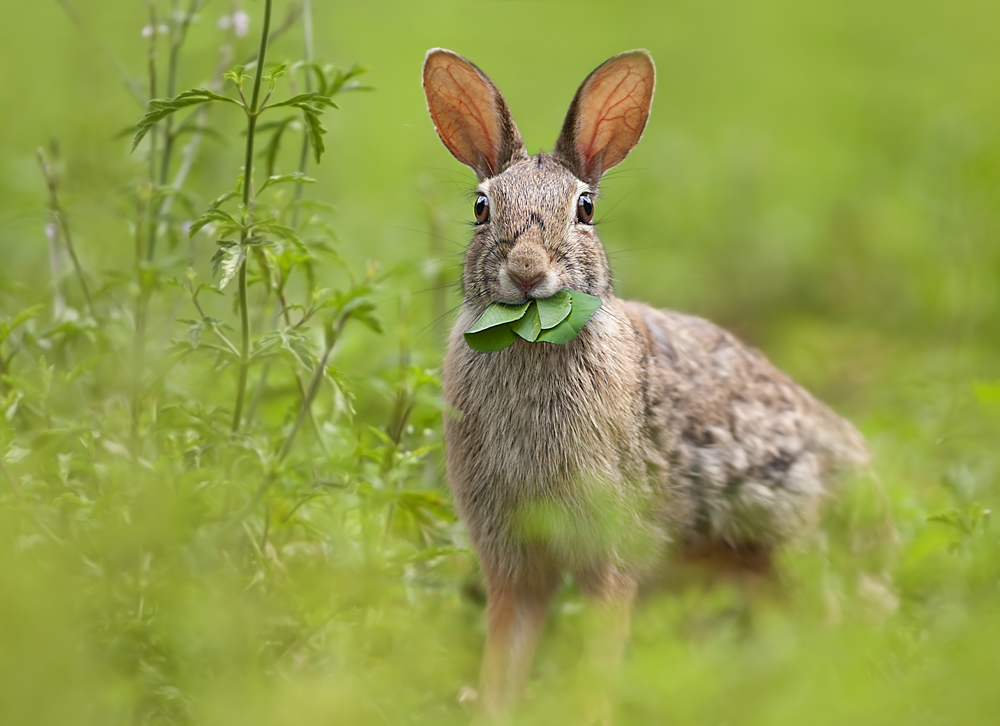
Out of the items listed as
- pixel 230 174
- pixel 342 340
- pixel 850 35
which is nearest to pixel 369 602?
pixel 342 340

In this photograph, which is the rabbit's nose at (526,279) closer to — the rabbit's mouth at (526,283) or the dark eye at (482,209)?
the rabbit's mouth at (526,283)

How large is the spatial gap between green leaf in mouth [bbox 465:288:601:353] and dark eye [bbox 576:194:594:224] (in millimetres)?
414

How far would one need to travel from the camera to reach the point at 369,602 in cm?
333

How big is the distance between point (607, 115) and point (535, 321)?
101cm

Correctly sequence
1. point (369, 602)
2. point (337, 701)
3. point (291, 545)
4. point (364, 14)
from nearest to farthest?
1. point (337, 701)
2. point (369, 602)
3. point (291, 545)
4. point (364, 14)

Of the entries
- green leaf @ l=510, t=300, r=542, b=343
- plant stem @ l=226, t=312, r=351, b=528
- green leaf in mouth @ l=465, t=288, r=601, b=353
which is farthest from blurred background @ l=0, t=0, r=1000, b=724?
green leaf @ l=510, t=300, r=542, b=343

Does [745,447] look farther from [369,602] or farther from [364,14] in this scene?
[364,14]

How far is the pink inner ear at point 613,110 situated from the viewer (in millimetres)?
4008

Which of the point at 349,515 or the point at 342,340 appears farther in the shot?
the point at 342,340

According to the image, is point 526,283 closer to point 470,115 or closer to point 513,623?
point 470,115

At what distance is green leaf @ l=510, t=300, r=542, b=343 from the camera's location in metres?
3.52

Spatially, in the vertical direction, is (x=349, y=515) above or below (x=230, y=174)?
below

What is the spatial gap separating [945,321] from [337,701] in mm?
5485

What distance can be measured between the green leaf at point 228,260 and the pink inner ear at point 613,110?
4.77 feet
